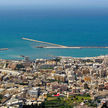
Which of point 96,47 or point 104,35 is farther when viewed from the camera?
point 104,35

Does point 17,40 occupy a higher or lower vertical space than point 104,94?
higher

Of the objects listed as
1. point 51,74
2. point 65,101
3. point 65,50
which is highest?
point 65,50

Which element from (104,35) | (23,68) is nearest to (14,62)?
(23,68)

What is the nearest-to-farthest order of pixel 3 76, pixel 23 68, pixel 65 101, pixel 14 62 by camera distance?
pixel 65 101 → pixel 3 76 → pixel 23 68 → pixel 14 62

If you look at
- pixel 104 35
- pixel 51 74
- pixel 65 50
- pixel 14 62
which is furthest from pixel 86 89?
pixel 104 35

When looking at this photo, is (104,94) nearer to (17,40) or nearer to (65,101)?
(65,101)

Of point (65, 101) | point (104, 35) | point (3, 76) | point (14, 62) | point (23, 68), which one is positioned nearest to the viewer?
point (65, 101)

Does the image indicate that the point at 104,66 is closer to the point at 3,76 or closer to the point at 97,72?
the point at 97,72
